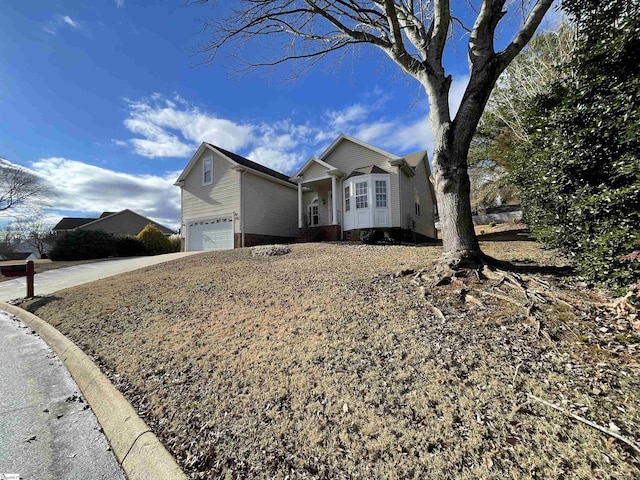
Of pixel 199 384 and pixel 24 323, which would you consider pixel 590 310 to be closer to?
pixel 199 384

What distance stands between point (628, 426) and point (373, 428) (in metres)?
1.49

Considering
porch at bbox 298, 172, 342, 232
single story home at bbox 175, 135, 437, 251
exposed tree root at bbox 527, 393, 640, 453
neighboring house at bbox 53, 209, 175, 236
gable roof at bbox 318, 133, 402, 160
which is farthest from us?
neighboring house at bbox 53, 209, 175, 236

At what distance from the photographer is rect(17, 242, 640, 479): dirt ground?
1.76 m

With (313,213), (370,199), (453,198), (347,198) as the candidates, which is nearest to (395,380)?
(453,198)

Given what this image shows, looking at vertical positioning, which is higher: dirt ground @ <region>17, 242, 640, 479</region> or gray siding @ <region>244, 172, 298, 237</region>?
gray siding @ <region>244, 172, 298, 237</region>

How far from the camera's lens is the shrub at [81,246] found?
16625mm

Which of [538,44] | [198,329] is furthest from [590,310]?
[538,44]

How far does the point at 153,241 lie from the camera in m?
19.8

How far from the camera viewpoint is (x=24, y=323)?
5.93 meters

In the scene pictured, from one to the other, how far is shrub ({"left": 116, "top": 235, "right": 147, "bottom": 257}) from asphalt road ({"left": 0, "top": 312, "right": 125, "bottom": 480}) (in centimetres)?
1647

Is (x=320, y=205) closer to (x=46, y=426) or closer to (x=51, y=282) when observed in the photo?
(x=51, y=282)

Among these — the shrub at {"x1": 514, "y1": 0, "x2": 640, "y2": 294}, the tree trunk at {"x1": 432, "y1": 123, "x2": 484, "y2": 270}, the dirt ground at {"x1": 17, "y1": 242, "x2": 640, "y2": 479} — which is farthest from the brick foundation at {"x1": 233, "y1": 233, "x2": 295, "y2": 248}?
the shrub at {"x1": 514, "y1": 0, "x2": 640, "y2": 294}

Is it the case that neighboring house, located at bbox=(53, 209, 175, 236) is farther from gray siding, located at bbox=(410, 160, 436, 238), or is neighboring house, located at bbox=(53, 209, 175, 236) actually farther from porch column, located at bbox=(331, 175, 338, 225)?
gray siding, located at bbox=(410, 160, 436, 238)

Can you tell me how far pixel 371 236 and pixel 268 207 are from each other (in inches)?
256
